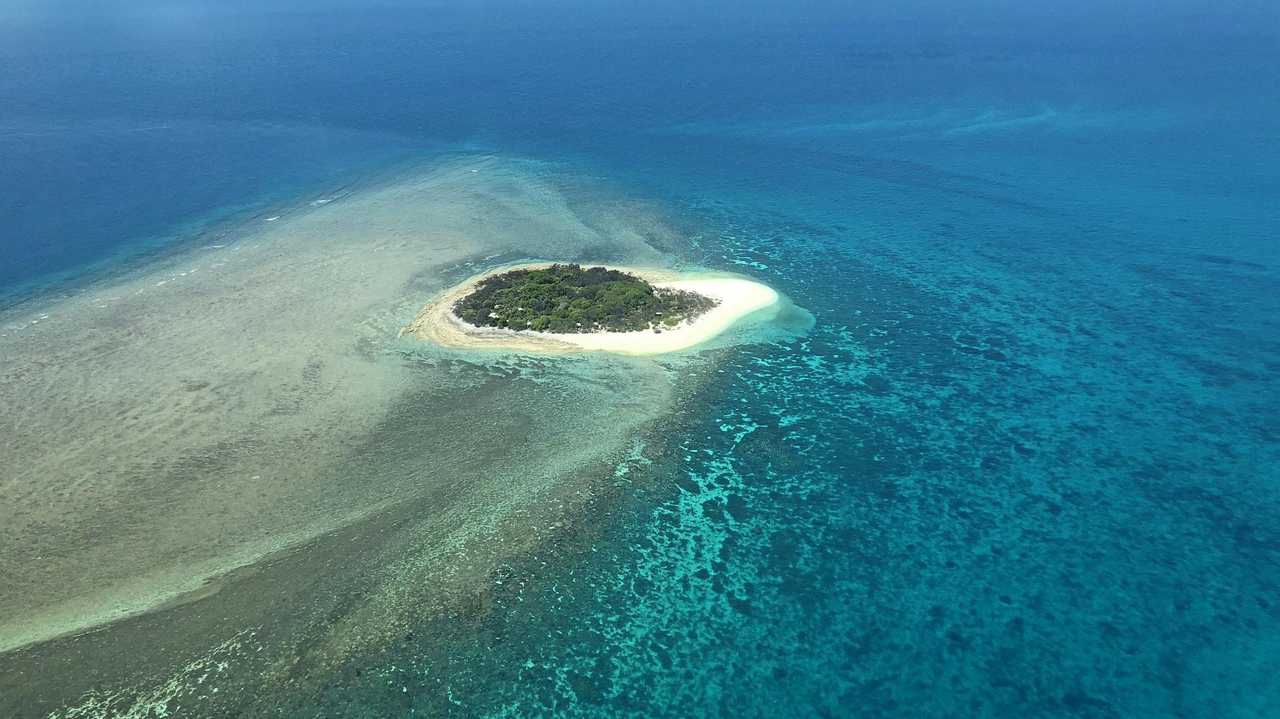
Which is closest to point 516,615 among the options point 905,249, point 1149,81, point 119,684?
point 119,684

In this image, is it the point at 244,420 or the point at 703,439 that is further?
the point at 244,420

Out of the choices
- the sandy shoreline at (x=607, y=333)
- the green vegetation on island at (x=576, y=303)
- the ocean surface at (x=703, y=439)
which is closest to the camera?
the ocean surface at (x=703, y=439)

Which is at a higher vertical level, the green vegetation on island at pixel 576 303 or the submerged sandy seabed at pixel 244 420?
the green vegetation on island at pixel 576 303

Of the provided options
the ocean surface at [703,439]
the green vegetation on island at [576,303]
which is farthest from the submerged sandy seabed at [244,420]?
the green vegetation on island at [576,303]

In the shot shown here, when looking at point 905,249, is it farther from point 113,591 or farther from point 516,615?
point 113,591

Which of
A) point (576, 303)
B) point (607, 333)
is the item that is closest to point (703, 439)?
point (607, 333)

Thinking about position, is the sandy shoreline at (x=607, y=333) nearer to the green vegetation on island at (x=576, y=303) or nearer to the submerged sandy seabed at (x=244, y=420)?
the green vegetation on island at (x=576, y=303)

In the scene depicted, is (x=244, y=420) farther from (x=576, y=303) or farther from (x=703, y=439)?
(x=703, y=439)
